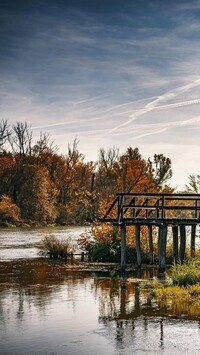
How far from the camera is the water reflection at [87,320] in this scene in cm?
1527

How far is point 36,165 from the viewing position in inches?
3809

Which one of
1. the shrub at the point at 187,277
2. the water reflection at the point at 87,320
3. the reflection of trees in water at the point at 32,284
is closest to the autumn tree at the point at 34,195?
the reflection of trees in water at the point at 32,284

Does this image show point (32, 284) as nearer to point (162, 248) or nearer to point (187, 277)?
point (187, 277)

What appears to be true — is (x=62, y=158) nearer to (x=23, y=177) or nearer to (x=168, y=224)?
(x=23, y=177)

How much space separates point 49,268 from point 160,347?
55.6ft

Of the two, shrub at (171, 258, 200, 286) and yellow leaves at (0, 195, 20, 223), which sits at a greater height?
yellow leaves at (0, 195, 20, 223)

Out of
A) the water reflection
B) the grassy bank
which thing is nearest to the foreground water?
the water reflection

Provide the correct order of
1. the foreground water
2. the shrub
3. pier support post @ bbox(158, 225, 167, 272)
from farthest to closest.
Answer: pier support post @ bbox(158, 225, 167, 272)
the shrub
the foreground water

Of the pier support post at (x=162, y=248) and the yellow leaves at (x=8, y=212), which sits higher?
the yellow leaves at (x=8, y=212)

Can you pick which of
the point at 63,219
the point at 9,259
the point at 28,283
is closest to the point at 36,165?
the point at 63,219

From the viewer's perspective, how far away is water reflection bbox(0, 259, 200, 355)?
50.1ft

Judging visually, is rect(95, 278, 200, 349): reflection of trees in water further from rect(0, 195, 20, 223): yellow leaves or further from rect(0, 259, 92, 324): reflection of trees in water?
rect(0, 195, 20, 223): yellow leaves

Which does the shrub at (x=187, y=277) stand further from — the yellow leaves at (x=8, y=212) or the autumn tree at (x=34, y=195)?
the autumn tree at (x=34, y=195)

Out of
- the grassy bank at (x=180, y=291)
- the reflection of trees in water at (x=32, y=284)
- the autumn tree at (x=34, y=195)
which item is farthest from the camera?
the autumn tree at (x=34, y=195)
